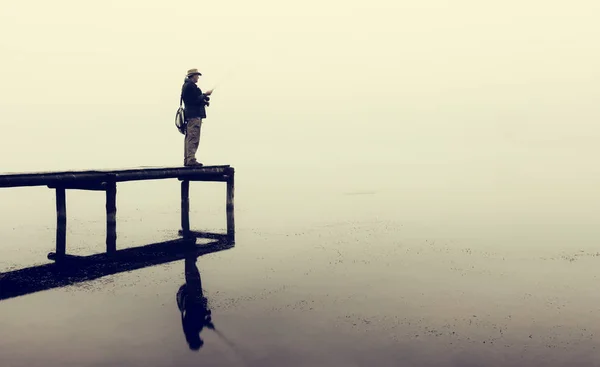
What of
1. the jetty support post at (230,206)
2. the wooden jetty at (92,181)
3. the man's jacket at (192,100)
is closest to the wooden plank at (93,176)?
the wooden jetty at (92,181)

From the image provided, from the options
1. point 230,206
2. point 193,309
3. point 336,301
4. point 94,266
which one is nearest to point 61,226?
point 94,266

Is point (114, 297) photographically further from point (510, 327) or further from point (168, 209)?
point (168, 209)

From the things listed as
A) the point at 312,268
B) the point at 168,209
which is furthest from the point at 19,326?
the point at 168,209

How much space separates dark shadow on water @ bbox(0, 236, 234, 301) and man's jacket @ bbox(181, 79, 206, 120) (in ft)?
11.8

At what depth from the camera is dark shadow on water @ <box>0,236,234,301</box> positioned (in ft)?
39.6

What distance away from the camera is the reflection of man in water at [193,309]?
880 centimetres

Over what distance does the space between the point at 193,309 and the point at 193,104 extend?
806 cm

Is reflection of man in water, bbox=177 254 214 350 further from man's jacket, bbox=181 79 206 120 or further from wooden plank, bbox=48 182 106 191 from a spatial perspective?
man's jacket, bbox=181 79 206 120

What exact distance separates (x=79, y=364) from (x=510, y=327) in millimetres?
6088

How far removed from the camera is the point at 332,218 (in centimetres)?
2547

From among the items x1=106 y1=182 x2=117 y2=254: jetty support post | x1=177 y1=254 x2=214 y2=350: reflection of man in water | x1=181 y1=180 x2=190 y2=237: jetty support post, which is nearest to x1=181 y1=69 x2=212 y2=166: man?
x1=181 y1=180 x2=190 y2=237: jetty support post

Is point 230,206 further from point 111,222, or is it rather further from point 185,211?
point 111,222

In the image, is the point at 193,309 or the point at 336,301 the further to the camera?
the point at 336,301

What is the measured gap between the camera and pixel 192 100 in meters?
16.9
